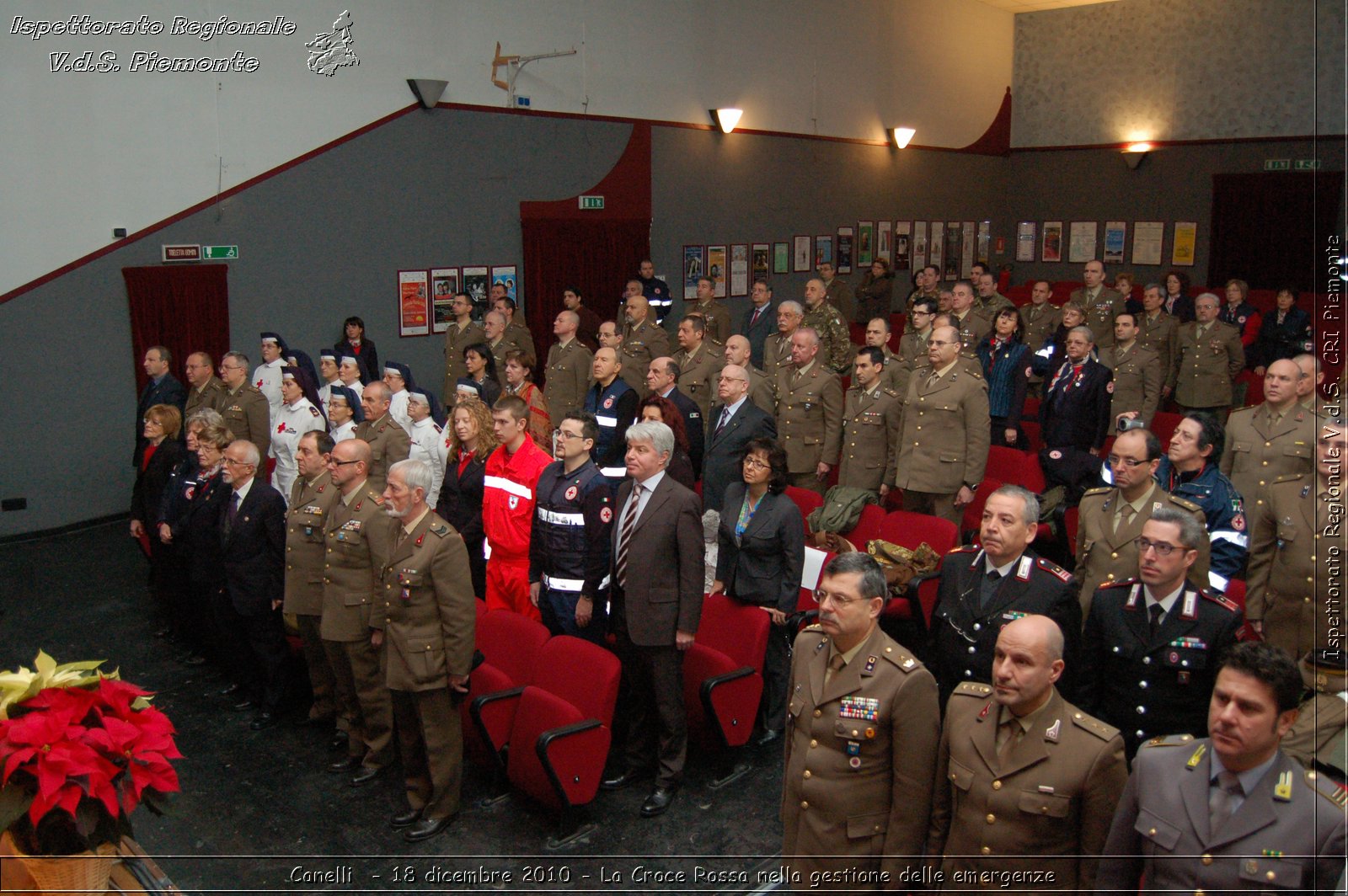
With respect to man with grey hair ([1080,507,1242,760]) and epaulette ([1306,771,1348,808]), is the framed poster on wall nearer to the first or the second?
man with grey hair ([1080,507,1242,760])

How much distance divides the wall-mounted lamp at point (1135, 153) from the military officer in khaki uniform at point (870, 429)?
12.7 metres

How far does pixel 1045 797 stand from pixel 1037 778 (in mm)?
47

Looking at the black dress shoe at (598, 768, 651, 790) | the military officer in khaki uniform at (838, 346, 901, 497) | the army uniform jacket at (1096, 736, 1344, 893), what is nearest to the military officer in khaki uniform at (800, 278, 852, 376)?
the military officer in khaki uniform at (838, 346, 901, 497)

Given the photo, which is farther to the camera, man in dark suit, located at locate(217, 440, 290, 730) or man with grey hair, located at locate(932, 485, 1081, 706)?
man in dark suit, located at locate(217, 440, 290, 730)

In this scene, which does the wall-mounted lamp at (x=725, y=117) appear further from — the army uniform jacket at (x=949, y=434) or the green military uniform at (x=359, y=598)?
the green military uniform at (x=359, y=598)

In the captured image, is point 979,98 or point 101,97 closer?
point 101,97

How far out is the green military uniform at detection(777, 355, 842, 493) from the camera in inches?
266

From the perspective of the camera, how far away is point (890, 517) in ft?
18.6

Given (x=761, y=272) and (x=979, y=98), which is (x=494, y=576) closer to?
(x=761, y=272)

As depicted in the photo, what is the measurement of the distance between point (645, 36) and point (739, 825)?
10.5 metres

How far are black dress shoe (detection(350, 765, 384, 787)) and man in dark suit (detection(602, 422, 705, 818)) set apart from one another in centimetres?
130

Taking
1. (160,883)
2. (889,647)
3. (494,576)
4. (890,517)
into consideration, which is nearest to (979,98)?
(890,517)

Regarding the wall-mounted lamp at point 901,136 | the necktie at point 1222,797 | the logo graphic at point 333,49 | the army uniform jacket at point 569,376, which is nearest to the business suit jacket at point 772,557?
the necktie at point 1222,797

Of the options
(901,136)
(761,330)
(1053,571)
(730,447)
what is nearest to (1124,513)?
(1053,571)
